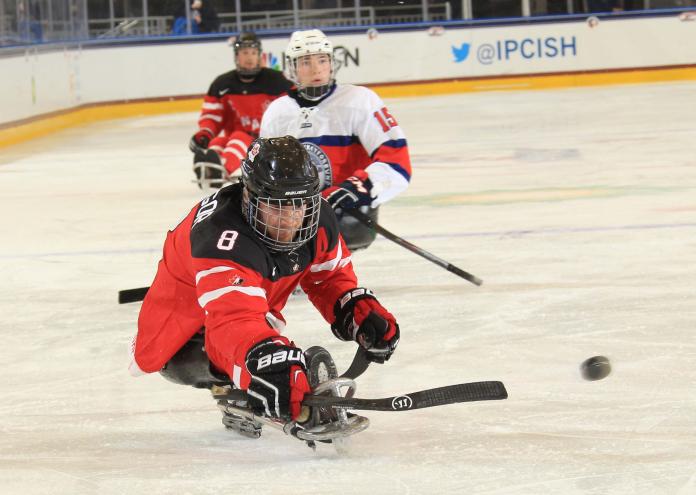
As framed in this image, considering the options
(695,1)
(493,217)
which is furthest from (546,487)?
(695,1)

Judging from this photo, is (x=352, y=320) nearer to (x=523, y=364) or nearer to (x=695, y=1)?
(x=523, y=364)

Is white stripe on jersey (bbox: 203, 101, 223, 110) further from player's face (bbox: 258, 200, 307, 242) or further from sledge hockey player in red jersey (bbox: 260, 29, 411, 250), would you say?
player's face (bbox: 258, 200, 307, 242)

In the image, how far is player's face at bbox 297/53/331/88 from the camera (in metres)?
4.39

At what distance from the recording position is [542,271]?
470 cm

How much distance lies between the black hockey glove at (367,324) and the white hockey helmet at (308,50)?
185cm

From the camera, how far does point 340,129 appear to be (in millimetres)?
4488

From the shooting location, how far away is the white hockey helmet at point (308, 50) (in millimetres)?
4328

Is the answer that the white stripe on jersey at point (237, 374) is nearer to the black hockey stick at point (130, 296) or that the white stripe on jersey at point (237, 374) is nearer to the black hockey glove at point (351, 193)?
the black hockey stick at point (130, 296)

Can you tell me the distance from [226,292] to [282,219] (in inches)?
7.4

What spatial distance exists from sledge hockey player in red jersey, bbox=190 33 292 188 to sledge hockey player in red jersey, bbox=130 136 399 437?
3.95 m

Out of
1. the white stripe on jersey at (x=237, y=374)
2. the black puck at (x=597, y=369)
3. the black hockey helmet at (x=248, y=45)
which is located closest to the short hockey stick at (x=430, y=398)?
the white stripe on jersey at (x=237, y=374)

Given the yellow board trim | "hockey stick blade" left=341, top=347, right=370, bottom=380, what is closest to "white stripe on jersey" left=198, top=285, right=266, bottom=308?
"hockey stick blade" left=341, top=347, right=370, bottom=380

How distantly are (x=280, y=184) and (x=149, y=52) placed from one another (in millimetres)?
11442

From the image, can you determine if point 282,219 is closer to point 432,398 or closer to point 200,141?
point 432,398
